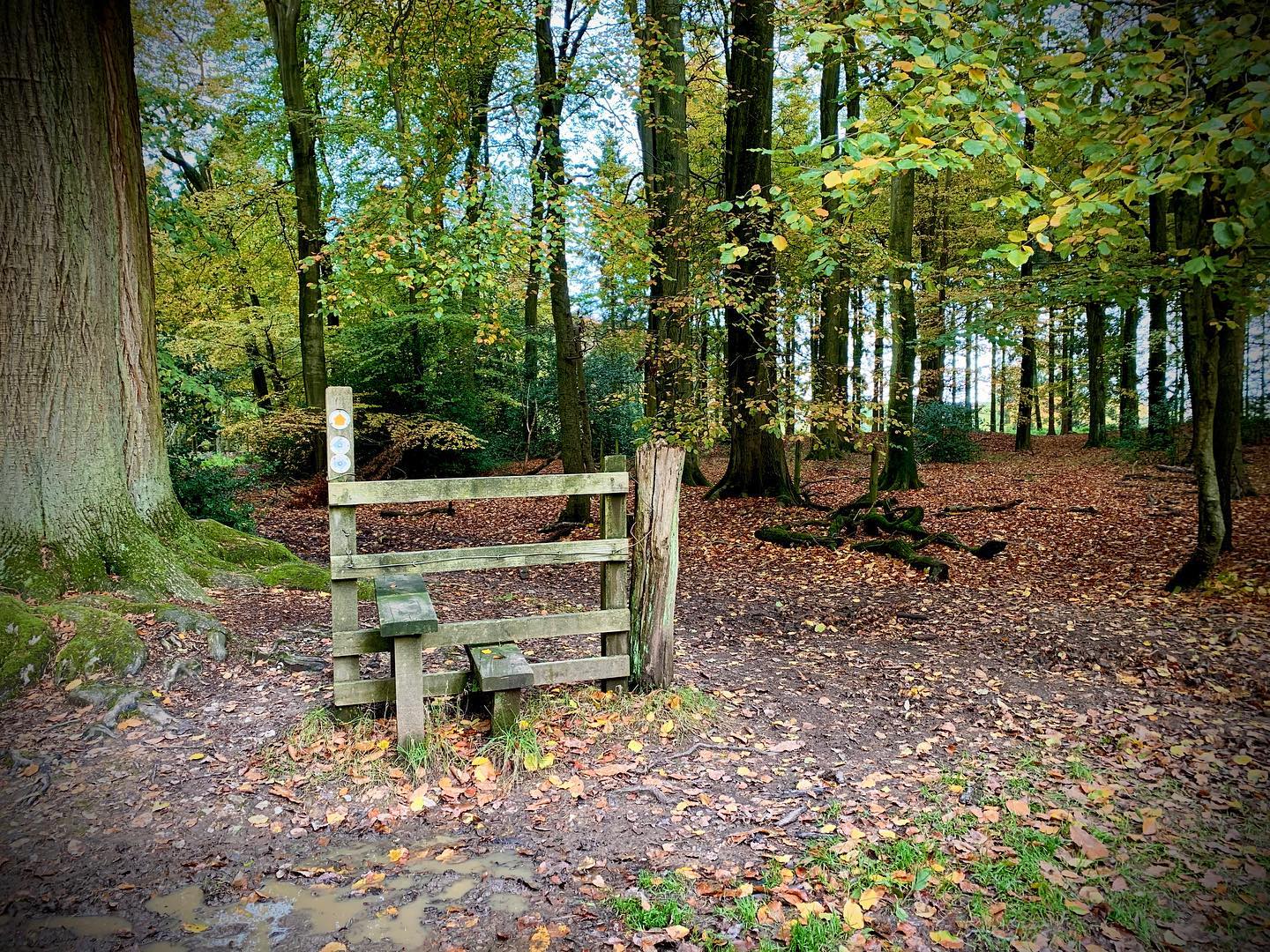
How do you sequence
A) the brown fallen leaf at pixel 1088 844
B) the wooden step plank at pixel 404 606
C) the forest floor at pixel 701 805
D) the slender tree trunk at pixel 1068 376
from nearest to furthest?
the forest floor at pixel 701 805
the brown fallen leaf at pixel 1088 844
the wooden step plank at pixel 404 606
the slender tree trunk at pixel 1068 376

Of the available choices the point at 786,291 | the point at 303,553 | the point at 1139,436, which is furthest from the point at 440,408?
the point at 1139,436

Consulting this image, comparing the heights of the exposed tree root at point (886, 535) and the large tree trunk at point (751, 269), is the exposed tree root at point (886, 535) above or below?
below

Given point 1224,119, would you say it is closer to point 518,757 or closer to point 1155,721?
point 1155,721

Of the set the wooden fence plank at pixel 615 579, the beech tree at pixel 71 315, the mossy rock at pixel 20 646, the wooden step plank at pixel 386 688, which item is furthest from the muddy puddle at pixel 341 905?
the beech tree at pixel 71 315

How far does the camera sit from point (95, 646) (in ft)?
15.1

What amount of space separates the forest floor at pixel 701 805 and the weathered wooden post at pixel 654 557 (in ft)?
0.96

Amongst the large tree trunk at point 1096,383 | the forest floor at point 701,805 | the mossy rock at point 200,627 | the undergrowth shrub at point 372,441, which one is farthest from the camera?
the large tree trunk at point 1096,383

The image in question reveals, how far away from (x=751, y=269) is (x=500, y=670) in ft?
30.1

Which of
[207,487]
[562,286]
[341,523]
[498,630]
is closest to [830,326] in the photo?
[562,286]

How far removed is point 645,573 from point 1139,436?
54.8 ft

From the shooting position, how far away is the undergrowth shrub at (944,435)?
1958cm

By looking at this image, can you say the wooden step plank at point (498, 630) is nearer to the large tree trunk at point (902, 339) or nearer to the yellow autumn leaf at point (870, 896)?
the yellow autumn leaf at point (870, 896)

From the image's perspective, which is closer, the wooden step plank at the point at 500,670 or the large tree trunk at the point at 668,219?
the wooden step plank at the point at 500,670

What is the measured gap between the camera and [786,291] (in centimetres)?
1049
